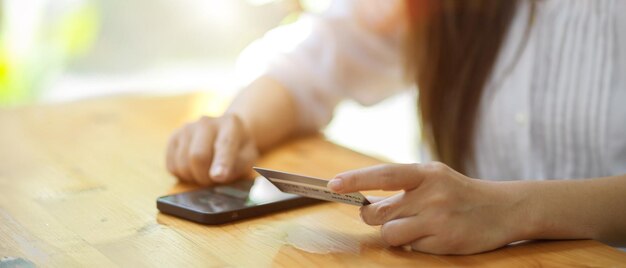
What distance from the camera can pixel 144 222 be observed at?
0.91m

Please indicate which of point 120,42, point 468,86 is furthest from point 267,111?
point 120,42

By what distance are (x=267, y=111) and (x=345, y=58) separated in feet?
0.77

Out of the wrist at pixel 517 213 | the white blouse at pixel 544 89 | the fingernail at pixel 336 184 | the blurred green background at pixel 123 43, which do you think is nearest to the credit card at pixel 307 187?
the fingernail at pixel 336 184

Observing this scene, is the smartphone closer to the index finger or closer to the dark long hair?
the index finger

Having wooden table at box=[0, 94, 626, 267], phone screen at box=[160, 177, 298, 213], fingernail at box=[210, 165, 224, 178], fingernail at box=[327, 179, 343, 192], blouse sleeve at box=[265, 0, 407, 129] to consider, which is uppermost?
→ blouse sleeve at box=[265, 0, 407, 129]

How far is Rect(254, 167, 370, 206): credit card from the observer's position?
33.0 inches

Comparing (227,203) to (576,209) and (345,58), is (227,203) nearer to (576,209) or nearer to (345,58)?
(576,209)

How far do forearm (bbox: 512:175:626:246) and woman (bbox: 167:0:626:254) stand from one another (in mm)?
170

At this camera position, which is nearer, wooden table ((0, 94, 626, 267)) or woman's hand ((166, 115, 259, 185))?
wooden table ((0, 94, 626, 267))

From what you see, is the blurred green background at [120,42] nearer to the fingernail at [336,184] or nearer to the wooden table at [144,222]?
the wooden table at [144,222]

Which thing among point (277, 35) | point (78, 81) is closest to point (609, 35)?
point (277, 35)

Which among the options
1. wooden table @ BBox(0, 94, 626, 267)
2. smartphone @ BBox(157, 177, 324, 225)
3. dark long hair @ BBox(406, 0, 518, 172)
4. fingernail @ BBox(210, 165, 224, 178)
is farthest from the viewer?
dark long hair @ BBox(406, 0, 518, 172)

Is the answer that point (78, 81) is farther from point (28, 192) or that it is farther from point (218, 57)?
point (28, 192)

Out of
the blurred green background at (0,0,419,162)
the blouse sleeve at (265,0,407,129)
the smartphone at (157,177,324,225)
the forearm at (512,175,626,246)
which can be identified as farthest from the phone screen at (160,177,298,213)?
the blurred green background at (0,0,419,162)
